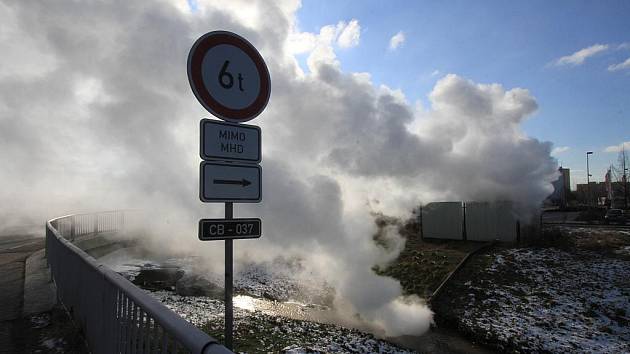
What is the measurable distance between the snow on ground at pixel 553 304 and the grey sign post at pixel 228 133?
786cm

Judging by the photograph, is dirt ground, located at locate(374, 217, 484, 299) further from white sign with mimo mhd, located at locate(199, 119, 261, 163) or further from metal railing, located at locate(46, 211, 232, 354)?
white sign with mimo mhd, located at locate(199, 119, 261, 163)

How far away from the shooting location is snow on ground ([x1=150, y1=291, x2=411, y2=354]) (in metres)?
6.64

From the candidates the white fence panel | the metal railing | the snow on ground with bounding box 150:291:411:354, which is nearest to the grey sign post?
the metal railing

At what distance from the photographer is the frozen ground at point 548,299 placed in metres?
8.24

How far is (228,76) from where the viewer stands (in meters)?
2.85

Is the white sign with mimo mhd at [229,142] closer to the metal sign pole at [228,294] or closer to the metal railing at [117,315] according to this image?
the metal sign pole at [228,294]

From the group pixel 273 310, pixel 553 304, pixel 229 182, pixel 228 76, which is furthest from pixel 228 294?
pixel 553 304

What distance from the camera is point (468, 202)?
1781 cm

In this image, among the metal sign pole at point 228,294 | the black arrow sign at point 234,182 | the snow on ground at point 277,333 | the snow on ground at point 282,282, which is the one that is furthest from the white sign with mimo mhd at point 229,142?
the snow on ground at point 282,282

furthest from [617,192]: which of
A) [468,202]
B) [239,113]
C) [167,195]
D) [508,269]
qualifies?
[239,113]

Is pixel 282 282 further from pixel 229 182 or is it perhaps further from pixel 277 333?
pixel 229 182

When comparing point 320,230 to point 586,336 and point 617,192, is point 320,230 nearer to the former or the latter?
point 586,336

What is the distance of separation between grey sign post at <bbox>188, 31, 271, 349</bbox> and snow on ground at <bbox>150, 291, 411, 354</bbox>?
14.5 ft

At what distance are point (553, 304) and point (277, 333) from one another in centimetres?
719
